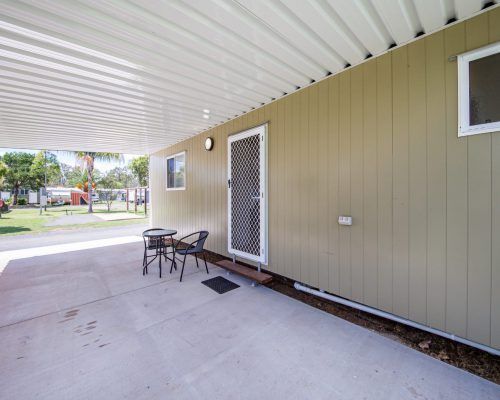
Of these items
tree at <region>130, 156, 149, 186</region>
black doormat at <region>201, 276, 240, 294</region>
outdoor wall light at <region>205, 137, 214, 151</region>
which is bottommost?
black doormat at <region>201, 276, 240, 294</region>

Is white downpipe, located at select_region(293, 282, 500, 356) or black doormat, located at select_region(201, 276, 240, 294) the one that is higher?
white downpipe, located at select_region(293, 282, 500, 356)

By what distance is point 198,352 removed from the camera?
1955mm

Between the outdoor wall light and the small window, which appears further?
the small window

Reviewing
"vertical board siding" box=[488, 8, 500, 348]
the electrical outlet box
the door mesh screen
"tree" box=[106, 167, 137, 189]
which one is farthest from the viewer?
"tree" box=[106, 167, 137, 189]

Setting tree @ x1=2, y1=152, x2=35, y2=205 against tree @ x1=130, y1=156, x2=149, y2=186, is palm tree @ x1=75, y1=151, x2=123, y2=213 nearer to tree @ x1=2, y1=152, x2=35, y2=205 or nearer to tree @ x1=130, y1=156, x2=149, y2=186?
tree @ x1=130, y1=156, x2=149, y2=186

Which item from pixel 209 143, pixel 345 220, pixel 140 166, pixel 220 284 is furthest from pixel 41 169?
pixel 345 220

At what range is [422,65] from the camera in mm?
2105

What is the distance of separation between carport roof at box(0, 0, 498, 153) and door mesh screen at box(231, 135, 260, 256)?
2.39 feet

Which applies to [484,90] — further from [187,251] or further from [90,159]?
[90,159]

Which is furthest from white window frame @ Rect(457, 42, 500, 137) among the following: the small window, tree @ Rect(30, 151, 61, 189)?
tree @ Rect(30, 151, 61, 189)

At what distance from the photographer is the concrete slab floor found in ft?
5.18

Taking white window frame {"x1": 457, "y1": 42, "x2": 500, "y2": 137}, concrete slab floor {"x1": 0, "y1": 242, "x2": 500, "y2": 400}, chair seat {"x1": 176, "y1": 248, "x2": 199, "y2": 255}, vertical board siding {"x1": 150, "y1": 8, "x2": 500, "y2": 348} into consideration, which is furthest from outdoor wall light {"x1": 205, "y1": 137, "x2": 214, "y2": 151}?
white window frame {"x1": 457, "y1": 42, "x2": 500, "y2": 137}

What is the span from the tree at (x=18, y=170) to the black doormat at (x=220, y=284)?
33.3 meters

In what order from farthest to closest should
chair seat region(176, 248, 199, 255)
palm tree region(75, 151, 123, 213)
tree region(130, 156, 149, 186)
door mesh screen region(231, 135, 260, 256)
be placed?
tree region(130, 156, 149, 186)
palm tree region(75, 151, 123, 213)
door mesh screen region(231, 135, 260, 256)
chair seat region(176, 248, 199, 255)
